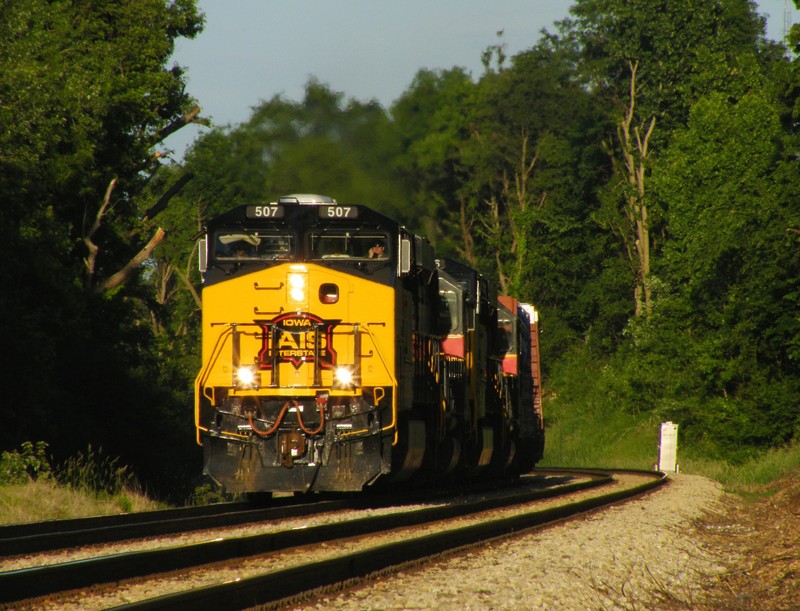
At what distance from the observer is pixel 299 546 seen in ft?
33.7

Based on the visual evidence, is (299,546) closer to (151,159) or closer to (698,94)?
(151,159)

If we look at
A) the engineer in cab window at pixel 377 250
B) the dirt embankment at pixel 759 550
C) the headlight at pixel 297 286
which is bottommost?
the dirt embankment at pixel 759 550

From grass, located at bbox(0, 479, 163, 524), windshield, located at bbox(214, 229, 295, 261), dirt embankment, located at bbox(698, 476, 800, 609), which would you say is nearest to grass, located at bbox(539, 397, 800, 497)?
dirt embankment, located at bbox(698, 476, 800, 609)

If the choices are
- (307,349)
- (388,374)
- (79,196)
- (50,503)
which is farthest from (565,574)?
(79,196)

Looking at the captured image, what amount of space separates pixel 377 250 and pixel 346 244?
456 millimetres

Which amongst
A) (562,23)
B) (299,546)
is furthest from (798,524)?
(562,23)

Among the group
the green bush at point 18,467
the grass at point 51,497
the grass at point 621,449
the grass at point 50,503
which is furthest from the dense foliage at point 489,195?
the grass at point 50,503

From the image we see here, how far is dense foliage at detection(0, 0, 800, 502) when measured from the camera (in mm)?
27750

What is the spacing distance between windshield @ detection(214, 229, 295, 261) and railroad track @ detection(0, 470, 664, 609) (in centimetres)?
443

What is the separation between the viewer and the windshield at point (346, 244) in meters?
15.9

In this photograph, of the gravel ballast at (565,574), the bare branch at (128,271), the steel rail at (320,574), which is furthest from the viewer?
the bare branch at (128,271)

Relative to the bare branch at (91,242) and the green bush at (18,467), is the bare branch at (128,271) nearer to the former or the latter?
the bare branch at (91,242)

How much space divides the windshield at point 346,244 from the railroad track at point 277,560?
382 centimetres

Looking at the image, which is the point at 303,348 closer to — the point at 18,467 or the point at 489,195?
the point at 18,467
